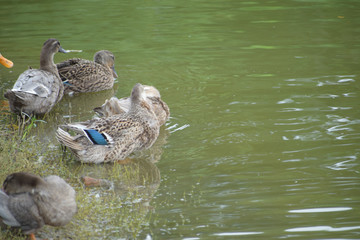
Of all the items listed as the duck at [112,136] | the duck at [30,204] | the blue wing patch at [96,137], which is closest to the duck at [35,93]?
the duck at [112,136]

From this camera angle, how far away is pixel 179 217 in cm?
566

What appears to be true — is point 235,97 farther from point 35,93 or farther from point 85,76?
point 35,93

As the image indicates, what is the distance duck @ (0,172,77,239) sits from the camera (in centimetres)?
485

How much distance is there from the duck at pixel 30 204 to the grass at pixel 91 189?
0.66 feet

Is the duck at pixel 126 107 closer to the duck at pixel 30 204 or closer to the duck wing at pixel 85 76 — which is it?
the duck wing at pixel 85 76

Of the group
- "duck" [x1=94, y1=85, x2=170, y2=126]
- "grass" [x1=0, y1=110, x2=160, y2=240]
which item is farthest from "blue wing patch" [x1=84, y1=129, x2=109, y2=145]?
"duck" [x1=94, y1=85, x2=170, y2=126]

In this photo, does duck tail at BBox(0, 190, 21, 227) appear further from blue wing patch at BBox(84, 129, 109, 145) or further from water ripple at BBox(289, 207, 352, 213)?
water ripple at BBox(289, 207, 352, 213)

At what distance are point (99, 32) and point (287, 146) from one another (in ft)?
26.1

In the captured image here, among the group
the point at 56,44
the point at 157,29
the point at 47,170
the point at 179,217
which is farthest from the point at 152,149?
the point at 157,29

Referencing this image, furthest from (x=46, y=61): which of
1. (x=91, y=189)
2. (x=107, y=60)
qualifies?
(x=91, y=189)

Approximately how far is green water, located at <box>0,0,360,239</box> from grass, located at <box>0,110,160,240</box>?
143 millimetres

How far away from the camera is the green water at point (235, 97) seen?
5.75m

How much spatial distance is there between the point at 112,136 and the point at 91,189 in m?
1.04

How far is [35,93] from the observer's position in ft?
27.5
